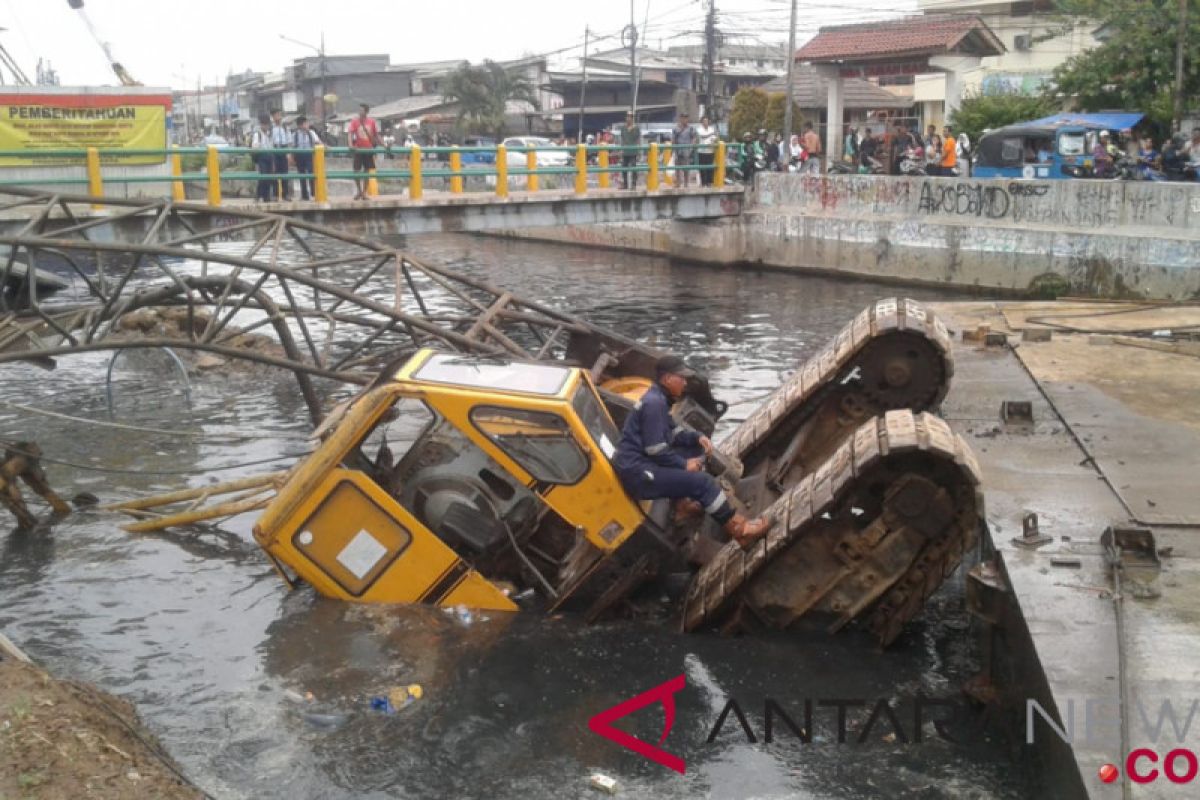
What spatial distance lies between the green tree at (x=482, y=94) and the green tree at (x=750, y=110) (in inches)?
638

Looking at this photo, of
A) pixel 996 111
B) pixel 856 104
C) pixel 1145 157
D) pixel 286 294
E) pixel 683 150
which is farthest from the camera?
pixel 856 104

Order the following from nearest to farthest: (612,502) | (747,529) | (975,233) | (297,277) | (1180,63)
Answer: (747,529) < (612,502) < (297,277) < (975,233) < (1180,63)

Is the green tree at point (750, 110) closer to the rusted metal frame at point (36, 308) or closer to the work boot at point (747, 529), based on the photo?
the rusted metal frame at point (36, 308)

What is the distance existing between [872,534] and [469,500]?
2.72 meters

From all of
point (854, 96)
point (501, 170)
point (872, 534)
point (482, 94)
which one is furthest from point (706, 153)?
point (482, 94)

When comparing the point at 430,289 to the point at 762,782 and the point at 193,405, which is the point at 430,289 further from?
the point at 762,782

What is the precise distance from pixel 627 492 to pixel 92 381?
43.7ft

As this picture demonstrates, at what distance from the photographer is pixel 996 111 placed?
35.1 meters

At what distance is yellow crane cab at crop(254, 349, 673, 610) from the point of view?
7.82 metres

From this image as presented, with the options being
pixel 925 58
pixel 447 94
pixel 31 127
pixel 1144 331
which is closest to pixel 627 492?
pixel 1144 331

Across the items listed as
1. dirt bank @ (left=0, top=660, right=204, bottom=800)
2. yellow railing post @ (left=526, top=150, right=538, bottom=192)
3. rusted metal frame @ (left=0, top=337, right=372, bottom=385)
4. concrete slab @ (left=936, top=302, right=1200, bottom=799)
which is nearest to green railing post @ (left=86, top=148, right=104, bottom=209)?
yellow railing post @ (left=526, top=150, right=538, bottom=192)

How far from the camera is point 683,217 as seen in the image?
30.3 m

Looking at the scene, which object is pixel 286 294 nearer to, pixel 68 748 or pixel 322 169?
pixel 68 748

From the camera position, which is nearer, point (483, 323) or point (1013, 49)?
point (483, 323)
